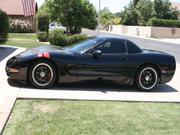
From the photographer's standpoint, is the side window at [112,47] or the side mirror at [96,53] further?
the side window at [112,47]

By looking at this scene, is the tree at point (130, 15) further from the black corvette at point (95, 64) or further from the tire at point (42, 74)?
the tire at point (42, 74)

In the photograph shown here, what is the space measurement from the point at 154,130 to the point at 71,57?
364 cm

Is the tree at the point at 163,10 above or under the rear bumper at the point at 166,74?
above

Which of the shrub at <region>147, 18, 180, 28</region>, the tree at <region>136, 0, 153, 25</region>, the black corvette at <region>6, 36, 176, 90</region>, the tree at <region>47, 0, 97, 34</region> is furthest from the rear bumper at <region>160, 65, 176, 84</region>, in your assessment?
the tree at <region>136, 0, 153, 25</region>

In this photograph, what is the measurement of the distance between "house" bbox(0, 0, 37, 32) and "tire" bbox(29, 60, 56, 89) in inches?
1400

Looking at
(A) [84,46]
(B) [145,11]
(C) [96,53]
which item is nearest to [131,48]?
(C) [96,53]

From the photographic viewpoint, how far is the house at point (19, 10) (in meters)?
44.3

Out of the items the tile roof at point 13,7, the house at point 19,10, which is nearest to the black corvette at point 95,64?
the house at point 19,10

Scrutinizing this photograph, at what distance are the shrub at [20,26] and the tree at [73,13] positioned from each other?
1319 cm

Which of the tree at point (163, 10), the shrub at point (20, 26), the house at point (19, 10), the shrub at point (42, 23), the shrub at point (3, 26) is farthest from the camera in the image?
the tree at point (163, 10)

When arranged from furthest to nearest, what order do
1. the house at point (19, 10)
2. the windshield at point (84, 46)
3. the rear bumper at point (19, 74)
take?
the house at point (19, 10) < the windshield at point (84, 46) < the rear bumper at point (19, 74)

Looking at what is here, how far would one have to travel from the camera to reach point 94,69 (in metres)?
9.50

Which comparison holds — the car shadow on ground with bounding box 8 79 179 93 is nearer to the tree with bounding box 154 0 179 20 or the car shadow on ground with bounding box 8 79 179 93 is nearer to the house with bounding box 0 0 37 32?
the house with bounding box 0 0 37 32

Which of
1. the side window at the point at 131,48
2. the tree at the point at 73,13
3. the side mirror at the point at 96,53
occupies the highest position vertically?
the tree at the point at 73,13
